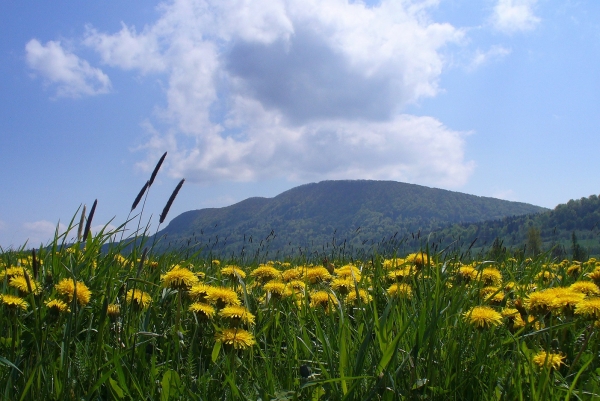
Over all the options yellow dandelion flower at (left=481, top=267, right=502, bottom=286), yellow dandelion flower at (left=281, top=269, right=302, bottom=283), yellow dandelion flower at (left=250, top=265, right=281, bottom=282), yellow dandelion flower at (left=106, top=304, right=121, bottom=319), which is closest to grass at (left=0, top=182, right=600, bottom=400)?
yellow dandelion flower at (left=106, top=304, right=121, bottom=319)

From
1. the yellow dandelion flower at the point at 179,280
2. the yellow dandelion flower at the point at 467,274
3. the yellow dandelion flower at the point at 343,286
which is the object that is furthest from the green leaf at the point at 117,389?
the yellow dandelion flower at the point at 467,274

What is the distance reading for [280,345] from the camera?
2930mm

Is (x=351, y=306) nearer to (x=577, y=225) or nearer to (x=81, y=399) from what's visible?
(x=81, y=399)

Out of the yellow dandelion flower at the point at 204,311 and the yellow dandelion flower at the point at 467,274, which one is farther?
the yellow dandelion flower at the point at 467,274

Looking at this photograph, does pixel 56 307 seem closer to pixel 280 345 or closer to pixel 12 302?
pixel 12 302

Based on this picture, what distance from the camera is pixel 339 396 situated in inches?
77.2

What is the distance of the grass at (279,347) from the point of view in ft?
6.41

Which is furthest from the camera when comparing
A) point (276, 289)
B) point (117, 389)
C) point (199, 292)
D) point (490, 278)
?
point (490, 278)

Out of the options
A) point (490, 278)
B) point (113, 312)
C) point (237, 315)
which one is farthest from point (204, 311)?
point (490, 278)

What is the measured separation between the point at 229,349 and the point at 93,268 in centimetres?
204

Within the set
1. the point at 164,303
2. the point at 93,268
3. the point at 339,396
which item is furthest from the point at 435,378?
the point at 93,268

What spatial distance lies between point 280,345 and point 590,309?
1952 millimetres

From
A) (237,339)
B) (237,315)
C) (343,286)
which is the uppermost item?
(343,286)

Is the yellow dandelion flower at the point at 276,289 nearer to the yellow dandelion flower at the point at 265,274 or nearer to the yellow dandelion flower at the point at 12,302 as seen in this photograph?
the yellow dandelion flower at the point at 265,274
